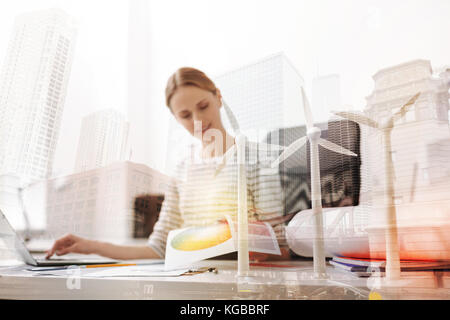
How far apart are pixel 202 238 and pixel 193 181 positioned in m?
0.29

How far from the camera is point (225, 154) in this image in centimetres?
97

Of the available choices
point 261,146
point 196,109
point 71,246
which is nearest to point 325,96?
point 261,146

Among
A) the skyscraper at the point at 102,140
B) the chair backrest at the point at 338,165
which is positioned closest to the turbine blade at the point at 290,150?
the chair backrest at the point at 338,165

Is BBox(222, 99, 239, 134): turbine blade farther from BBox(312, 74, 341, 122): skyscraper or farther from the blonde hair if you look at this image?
BBox(312, 74, 341, 122): skyscraper

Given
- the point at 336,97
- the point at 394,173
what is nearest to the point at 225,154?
the point at 336,97

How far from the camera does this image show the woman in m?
0.98

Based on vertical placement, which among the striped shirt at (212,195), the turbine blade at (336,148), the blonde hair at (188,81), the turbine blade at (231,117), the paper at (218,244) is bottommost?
the paper at (218,244)

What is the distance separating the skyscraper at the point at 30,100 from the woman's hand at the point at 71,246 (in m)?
0.23

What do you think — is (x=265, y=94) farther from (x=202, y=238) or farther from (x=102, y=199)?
(x=102, y=199)

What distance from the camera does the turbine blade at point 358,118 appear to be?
2.15 feet

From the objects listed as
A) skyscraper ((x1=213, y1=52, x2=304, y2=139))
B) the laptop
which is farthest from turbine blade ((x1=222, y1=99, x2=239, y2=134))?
the laptop

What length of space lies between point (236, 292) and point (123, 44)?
1121 millimetres

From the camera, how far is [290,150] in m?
0.77

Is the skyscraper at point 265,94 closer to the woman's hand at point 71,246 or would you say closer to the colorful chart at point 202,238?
the colorful chart at point 202,238
